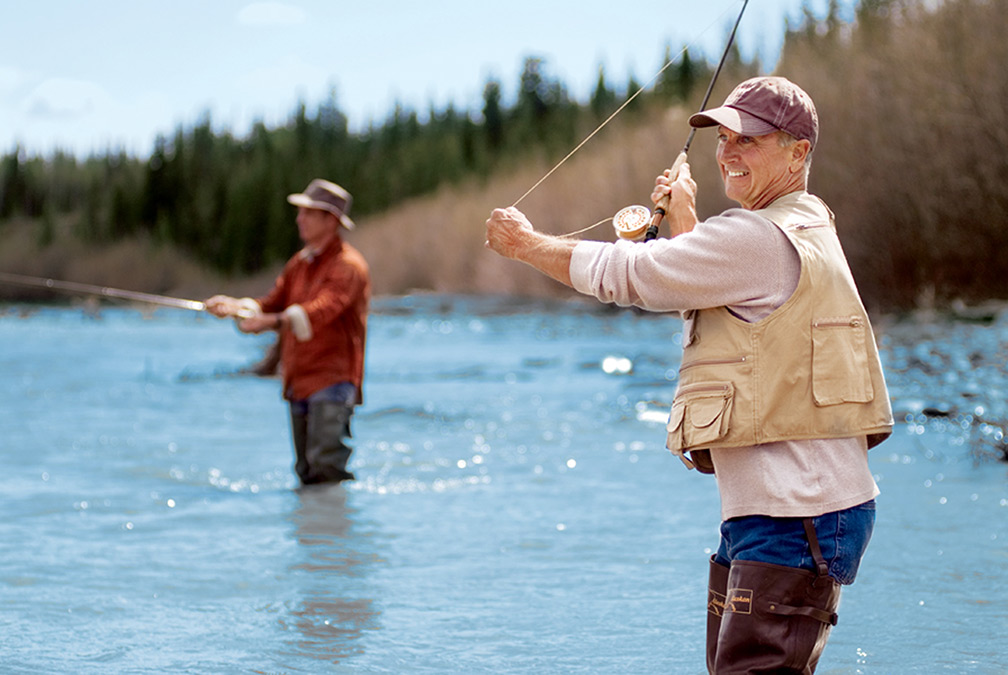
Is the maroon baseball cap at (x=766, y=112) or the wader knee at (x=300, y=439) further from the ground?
the maroon baseball cap at (x=766, y=112)

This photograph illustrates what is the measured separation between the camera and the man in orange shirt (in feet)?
22.3

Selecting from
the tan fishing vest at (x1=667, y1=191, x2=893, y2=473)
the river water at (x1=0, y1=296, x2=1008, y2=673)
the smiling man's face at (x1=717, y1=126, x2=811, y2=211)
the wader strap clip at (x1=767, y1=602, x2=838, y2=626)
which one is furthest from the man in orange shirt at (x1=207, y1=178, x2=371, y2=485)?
the wader strap clip at (x1=767, y1=602, x2=838, y2=626)

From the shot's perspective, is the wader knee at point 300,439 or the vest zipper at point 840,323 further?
the wader knee at point 300,439

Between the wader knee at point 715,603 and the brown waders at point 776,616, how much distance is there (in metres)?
0.17

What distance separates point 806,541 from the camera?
258cm

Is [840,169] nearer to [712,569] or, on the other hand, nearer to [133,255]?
[712,569]

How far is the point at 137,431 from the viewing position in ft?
39.3

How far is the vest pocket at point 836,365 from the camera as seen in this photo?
2551mm

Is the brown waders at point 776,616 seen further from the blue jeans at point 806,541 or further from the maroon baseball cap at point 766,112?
the maroon baseball cap at point 766,112

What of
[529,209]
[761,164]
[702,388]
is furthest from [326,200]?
[529,209]

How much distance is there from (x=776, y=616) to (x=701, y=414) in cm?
45

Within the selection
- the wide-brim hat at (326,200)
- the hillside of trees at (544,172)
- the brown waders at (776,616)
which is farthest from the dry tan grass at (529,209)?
the brown waders at (776,616)

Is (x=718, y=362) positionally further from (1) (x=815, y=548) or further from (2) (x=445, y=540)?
(2) (x=445, y=540)

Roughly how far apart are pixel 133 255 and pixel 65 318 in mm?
56298
